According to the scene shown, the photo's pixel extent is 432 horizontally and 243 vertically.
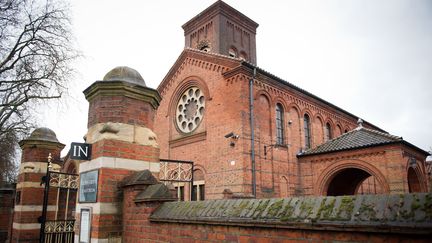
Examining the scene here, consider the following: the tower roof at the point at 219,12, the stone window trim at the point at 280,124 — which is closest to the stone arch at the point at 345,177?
the stone window trim at the point at 280,124

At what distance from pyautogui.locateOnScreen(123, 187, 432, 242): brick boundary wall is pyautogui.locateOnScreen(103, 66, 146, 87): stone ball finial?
8.46ft

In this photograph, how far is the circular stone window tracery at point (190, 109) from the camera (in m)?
18.3

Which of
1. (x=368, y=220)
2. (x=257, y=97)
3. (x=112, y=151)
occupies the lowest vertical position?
(x=368, y=220)

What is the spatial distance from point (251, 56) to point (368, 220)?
26.5 m

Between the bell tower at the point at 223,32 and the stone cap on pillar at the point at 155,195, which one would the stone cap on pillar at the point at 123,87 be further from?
the bell tower at the point at 223,32

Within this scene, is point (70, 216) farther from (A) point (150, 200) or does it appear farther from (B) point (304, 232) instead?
(B) point (304, 232)

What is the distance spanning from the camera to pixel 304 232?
2.84 m

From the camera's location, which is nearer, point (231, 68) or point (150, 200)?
point (150, 200)

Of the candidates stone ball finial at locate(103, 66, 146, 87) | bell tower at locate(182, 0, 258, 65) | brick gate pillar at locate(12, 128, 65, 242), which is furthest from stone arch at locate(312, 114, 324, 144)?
stone ball finial at locate(103, 66, 146, 87)

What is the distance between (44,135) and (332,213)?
10582mm

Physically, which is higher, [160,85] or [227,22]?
[227,22]

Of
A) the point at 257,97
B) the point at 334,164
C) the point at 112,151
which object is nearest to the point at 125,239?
the point at 112,151

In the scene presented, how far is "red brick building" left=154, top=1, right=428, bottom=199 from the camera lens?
15086 millimetres

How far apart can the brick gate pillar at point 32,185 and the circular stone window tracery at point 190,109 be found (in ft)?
28.5
